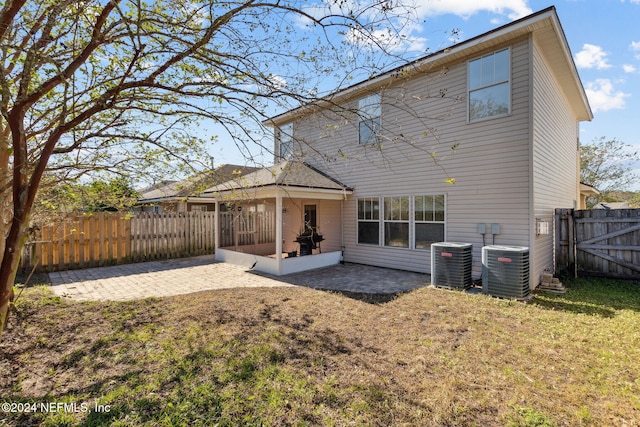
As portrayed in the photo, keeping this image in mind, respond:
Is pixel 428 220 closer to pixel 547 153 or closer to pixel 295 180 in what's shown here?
pixel 547 153

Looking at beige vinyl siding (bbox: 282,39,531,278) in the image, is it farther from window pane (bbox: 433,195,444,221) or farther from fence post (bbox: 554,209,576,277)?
fence post (bbox: 554,209,576,277)

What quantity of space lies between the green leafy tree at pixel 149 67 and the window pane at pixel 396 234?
220 inches

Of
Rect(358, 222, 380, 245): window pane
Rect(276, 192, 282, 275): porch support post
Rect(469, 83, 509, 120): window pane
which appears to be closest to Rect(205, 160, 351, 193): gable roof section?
Rect(276, 192, 282, 275): porch support post

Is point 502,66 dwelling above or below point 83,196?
above

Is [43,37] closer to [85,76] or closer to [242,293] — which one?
[85,76]

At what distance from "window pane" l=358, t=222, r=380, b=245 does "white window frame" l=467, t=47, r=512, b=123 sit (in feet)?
13.0

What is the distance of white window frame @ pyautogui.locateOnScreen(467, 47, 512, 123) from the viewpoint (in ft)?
22.1

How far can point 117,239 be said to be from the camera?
995cm

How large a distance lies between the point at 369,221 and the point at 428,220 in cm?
201

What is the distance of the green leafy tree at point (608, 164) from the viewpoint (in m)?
21.8

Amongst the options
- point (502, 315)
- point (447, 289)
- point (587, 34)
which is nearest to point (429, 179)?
point (447, 289)

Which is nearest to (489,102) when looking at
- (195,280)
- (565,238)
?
(565,238)

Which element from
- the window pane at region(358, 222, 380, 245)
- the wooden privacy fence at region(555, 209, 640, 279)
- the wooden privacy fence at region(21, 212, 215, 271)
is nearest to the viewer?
the wooden privacy fence at region(555, 209, 640, 279)

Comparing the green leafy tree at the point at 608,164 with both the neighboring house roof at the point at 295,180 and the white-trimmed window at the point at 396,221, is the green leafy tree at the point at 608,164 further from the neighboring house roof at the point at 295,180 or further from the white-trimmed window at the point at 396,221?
the neighboring house roof at the point at 295,180
